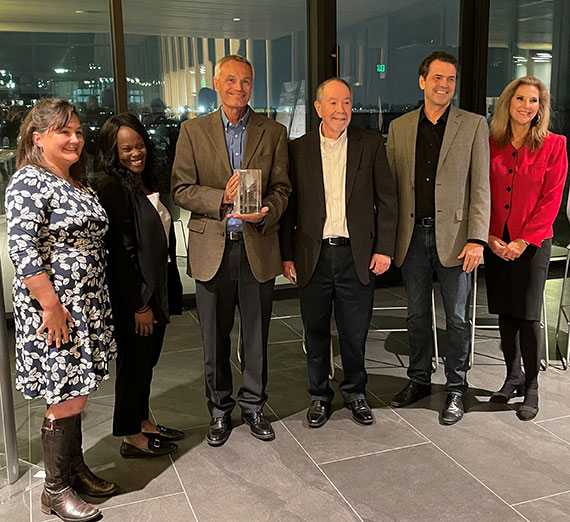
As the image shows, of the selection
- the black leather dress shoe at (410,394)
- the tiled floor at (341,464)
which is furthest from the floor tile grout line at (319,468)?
the black leather dress shoe at (410,394)

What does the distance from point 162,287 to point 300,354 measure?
182 centimetres

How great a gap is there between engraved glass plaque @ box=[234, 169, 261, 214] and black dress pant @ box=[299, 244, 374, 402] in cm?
51

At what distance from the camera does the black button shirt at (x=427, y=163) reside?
3.21 metres

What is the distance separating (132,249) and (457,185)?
153 cm

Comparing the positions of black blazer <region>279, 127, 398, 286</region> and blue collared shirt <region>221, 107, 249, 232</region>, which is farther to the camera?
black blazer <region>279, 127, 398, 286</region>

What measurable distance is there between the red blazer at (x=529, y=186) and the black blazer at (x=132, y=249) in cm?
166

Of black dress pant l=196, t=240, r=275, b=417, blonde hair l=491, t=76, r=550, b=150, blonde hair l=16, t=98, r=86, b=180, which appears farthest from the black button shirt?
blonde hair l=16, t=98, r=86, b=180

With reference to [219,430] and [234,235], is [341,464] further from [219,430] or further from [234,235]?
[234,235]

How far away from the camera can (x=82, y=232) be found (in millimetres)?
2367

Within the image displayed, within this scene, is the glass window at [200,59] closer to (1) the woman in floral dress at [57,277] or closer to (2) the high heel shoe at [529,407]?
(1) the woman in floral dress at [57,277]

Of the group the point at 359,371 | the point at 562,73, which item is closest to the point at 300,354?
the point at 359,371

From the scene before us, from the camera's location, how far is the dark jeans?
10.7 feet

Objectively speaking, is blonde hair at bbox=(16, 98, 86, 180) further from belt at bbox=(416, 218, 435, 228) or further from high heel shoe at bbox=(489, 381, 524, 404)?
high heel shoe at bbox=(489, 381, 524, 404)

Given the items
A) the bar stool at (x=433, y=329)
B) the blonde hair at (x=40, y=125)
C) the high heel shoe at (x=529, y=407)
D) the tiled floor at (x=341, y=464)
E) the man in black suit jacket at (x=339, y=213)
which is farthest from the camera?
the bar stool at (x=433, y=329)
